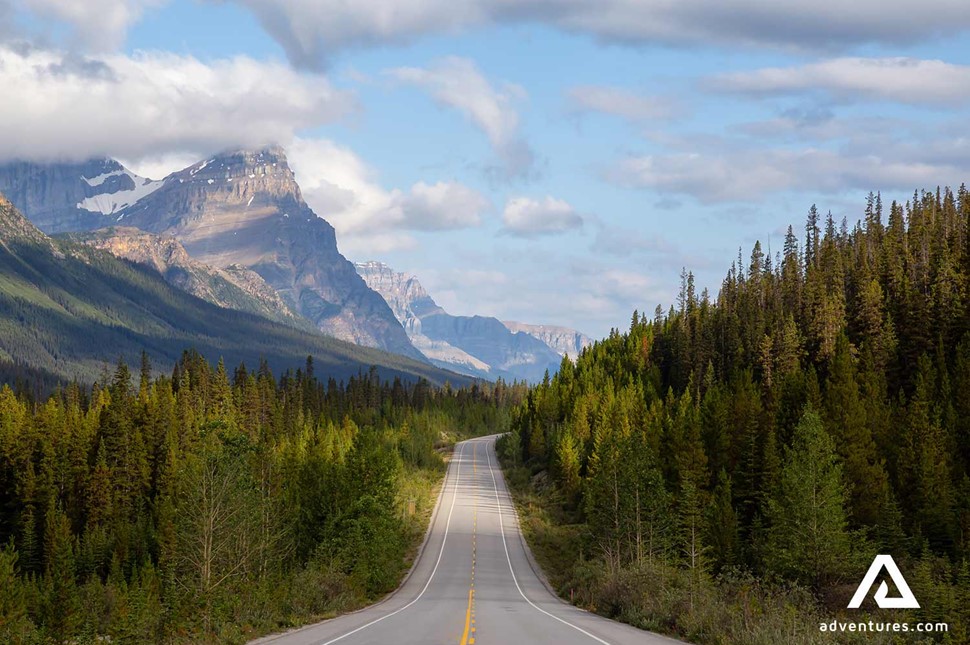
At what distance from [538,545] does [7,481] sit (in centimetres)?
5627

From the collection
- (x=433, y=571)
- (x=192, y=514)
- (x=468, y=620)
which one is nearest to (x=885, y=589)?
(x=468, y=620)

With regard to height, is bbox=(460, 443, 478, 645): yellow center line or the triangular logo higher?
the triangular logo

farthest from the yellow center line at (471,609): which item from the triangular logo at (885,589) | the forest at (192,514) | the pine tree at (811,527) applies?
the pine tree at (811,527)

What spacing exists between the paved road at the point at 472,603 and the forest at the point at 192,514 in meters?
2.63

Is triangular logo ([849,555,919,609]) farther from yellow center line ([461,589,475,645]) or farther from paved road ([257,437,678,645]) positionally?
yellow center line ([461,589,475,645])

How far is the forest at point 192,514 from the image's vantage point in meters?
41.0

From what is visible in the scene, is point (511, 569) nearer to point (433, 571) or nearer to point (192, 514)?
point (433, 571)

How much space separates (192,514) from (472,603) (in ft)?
46.1

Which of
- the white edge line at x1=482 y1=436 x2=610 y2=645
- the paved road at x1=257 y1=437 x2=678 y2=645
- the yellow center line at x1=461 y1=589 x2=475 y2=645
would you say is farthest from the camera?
the white edge line at x1=482 y1=436 x2=610 y2=645

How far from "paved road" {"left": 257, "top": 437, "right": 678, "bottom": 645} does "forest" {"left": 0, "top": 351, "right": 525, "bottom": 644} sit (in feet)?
8.62

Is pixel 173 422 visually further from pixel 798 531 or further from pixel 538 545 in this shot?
pixel 798 531

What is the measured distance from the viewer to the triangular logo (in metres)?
32.5

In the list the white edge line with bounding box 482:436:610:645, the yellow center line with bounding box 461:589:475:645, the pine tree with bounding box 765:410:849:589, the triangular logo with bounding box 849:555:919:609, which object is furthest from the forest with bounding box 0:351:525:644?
the pine tree with bounding box 765:410:849:589

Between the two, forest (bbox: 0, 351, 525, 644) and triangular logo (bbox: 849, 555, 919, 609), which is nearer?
triangular logo (bbox: 849, 555, 919, 609)
